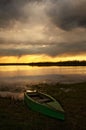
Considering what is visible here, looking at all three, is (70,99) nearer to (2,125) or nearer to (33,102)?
(33,102)

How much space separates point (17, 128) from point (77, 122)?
4034 mm

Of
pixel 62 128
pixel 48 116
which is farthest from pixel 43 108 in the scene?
pixel 62 128

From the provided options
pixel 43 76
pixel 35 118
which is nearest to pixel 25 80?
pixel 43 76

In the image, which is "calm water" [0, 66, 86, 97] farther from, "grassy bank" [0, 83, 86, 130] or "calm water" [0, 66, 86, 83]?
"grassy bank" [0, 83, 86, 130]

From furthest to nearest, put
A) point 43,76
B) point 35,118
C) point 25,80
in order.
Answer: point 43,76, point 25,80, point 35,118

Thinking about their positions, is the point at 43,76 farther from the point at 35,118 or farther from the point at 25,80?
the point at 35,118

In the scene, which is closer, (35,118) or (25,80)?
(35,118)

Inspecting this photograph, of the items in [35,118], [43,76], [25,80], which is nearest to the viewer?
[35,118]

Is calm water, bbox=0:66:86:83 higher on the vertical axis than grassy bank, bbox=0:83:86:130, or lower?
higher

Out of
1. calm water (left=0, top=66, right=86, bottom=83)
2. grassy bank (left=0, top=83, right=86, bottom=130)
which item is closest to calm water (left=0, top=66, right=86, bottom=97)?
calm water (left=0, top=66, right=86, bottom=83)

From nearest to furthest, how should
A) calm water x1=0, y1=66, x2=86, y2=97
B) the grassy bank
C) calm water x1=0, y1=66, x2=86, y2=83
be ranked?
the grassy bank, calm water x1=0, y1=66, x2=86, y2=97, calm water x1=0, y1=66, x2=86, y2=83

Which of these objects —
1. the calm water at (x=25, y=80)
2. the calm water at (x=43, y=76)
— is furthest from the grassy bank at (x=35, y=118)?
the calm water at (x=43, y=76)

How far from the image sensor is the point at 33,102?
20.4 metres

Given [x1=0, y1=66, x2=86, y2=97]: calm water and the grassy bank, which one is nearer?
the grassy bank
